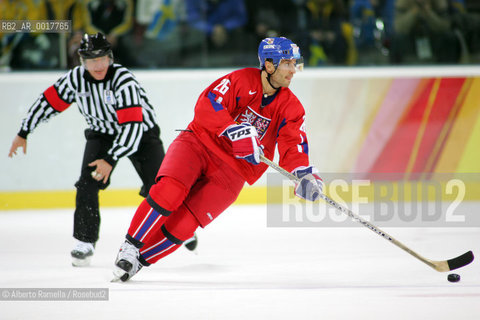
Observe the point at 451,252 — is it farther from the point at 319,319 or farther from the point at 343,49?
the point at 343,49

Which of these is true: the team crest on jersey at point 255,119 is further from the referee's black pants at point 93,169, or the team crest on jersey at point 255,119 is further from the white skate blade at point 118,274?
the white skate blade at point 118,274

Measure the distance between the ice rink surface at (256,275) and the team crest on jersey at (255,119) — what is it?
0.68 metres

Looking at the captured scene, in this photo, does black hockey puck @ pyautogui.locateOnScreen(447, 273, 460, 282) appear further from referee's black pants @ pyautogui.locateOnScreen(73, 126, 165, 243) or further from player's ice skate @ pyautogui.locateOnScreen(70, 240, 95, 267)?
player's ice skate @ pyautogui.locateOnScreen(70, 240, 95, 267)

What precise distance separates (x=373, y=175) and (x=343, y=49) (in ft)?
3.55

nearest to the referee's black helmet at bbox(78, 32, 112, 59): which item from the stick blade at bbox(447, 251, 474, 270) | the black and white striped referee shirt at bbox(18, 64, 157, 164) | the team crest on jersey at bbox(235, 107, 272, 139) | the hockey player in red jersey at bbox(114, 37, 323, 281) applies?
the black and white striped referee shirt at bbox(18, 64, 157, 164)

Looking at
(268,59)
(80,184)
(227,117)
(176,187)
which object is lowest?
(80,184)

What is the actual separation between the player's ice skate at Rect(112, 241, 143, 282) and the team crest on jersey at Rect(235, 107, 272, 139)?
74cm

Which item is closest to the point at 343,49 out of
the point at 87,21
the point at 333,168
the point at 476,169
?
the point at 333,168

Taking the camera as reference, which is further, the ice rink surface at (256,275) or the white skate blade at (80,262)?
the white skate blade at (80,262)

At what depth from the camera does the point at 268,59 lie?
2896mm

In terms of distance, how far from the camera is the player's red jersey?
2.86m

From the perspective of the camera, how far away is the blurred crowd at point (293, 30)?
210 inches

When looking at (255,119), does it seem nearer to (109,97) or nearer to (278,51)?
(278,51)

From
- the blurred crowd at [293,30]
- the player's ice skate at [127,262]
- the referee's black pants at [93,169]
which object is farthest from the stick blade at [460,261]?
the blurred crowd at [293,30]
